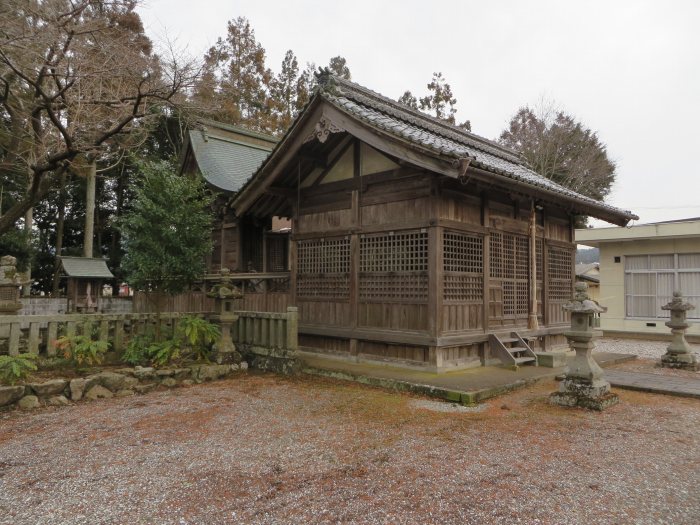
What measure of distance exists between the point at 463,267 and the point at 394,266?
4.18ft

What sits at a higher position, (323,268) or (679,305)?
(323,268)

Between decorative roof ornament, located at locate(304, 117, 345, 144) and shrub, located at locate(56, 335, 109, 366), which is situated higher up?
decorative roof ornament, located at locate(304, 117, 345, 144)

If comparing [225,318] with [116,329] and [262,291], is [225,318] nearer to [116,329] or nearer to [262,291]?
[116,329]

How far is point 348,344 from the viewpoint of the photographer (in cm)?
950

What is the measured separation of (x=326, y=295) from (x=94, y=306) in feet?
38.9

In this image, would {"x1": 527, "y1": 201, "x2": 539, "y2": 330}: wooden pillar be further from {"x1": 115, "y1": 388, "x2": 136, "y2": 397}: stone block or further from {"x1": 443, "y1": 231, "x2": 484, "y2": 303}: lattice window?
{"x1": 115, "y1": 388, "x2": 136, "y2": 397}: stone block

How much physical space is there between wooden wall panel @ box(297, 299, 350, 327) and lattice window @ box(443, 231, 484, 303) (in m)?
2.21

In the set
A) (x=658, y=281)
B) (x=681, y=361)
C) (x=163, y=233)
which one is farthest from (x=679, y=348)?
(x=163, y=233)

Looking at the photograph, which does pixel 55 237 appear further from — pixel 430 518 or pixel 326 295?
pixel 430 518

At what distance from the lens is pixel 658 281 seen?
1733 centimetres

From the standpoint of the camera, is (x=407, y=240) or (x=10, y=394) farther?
(x=407, y=240)

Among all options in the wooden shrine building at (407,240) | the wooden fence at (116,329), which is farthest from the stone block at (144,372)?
the wooden shrine building at (407,240)

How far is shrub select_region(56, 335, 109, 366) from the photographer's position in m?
7.30

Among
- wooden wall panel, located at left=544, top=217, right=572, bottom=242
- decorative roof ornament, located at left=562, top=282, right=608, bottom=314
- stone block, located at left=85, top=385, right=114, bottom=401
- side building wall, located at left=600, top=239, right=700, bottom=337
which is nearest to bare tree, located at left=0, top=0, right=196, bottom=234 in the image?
stone block, located at left=85, top=385, right=114, bottom=401
